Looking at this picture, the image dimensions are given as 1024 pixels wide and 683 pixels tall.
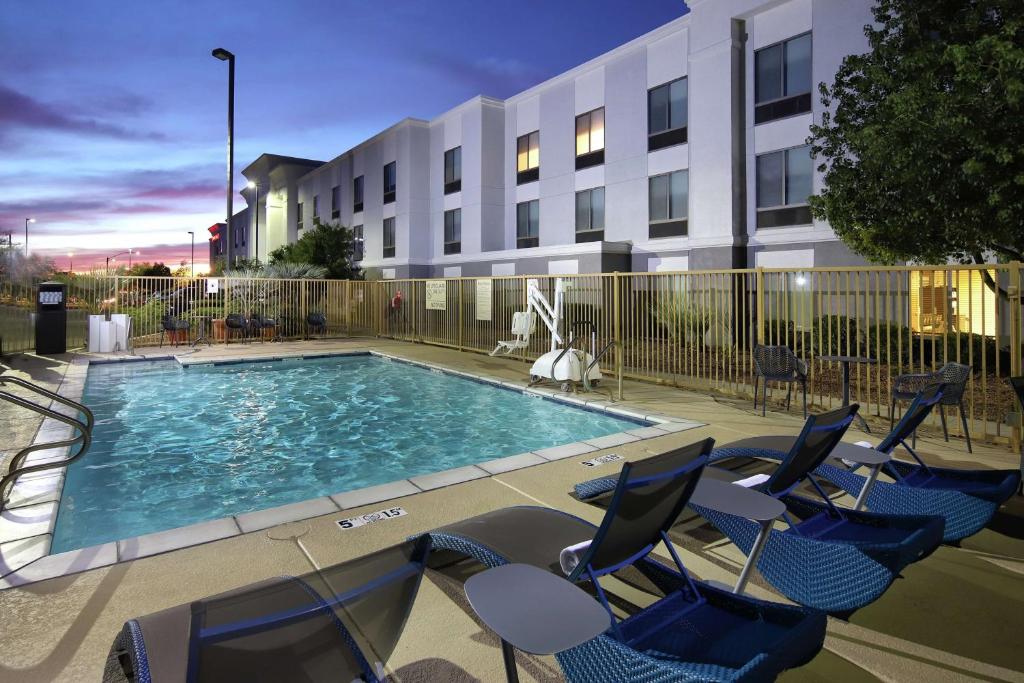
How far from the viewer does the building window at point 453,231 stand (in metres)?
29.2

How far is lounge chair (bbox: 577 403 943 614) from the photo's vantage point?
7.61 ft

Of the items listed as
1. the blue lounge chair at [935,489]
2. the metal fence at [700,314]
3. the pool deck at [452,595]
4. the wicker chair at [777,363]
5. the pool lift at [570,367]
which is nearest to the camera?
the pool deck at [452,595]

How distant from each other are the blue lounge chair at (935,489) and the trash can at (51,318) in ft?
59.1

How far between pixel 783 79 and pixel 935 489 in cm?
1741

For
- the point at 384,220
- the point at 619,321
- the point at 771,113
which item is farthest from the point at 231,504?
the point at 384,220

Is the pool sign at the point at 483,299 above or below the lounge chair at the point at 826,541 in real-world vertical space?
above

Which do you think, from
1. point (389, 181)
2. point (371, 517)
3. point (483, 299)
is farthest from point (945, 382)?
point (389, 181)

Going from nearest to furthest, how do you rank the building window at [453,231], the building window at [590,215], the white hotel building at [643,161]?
the white hotel building at [643,161] < the building window at [590,215] < the building window at [453,231]

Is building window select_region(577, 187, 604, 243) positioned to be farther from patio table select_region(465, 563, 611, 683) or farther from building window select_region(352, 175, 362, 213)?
patio table select_region(465, 563, 611, 683)

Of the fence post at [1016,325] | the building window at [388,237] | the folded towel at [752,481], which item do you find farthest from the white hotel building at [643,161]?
the folded towel at [752,481]

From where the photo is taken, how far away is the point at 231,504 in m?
5.41

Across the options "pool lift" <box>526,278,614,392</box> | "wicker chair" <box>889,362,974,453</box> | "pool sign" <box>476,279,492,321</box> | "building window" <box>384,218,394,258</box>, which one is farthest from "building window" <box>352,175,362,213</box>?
"wicker chair" <box>889,362,974,453</box>

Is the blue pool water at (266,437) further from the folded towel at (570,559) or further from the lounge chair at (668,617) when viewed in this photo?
the lounge chair at (668,617)

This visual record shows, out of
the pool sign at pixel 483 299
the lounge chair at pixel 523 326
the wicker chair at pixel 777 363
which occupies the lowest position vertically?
the wicker chair at pixel 777 363
